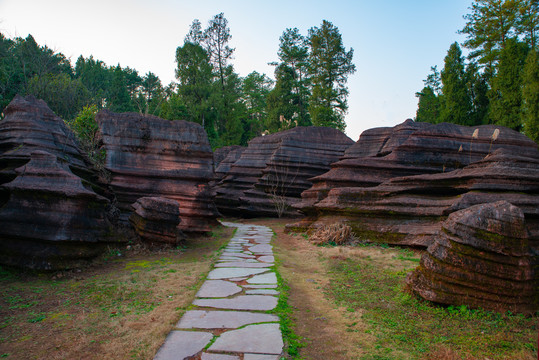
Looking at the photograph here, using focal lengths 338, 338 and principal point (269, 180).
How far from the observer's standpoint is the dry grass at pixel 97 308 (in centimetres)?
268

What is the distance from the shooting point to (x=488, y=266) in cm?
342

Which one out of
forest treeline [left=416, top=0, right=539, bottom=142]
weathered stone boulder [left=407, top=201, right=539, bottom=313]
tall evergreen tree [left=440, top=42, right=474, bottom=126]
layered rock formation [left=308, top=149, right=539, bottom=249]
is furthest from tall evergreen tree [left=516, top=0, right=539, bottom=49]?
weathered stone boulder [left=407, top=201, right=539, bottom=313]

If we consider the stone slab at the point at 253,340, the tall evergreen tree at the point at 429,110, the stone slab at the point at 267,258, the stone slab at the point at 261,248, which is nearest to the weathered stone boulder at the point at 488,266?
the stone slab at the point at 253,340

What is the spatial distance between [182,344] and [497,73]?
1010 inches

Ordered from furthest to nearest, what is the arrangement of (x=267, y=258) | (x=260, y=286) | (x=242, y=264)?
(x=267, y=258), (x=242, y=264), (x=260, y=286)

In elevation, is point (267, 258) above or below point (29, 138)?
below

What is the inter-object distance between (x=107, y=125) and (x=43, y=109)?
158cm

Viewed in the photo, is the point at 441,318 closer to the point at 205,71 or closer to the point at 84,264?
the point at 84,264

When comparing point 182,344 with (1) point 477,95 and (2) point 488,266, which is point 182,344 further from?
(1) point 477,95

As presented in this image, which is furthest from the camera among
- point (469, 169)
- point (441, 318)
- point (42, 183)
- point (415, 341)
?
point (469, 169)

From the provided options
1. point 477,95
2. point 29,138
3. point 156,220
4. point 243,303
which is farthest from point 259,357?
point 477,95

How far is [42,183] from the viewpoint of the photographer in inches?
208

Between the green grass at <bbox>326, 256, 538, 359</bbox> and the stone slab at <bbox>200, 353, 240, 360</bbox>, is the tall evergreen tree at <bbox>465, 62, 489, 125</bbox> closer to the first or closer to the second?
the green grass at <bbox>326, 256, 538, 359</bbox>

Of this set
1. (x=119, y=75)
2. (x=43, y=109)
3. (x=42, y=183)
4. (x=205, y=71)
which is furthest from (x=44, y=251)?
(x=119, y=75)
